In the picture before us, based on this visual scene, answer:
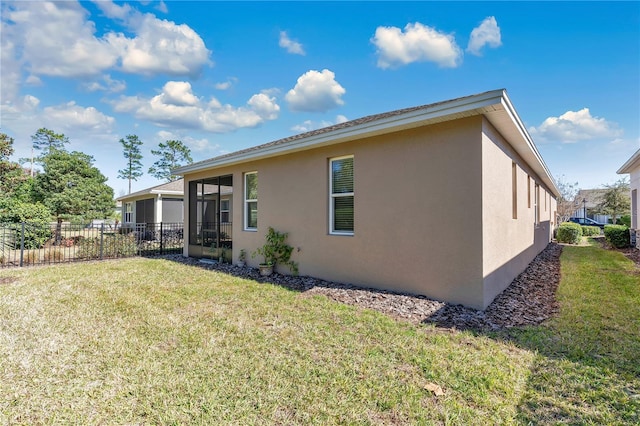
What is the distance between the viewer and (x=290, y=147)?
719 cm

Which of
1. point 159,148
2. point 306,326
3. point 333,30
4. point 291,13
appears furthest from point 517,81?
point 159,148

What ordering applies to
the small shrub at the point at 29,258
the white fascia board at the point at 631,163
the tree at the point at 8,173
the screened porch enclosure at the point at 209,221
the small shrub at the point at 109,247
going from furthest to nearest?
1. the tree at the point at 8,173
2. the small shrub at the point at 109,247
3. the white fascia board at the point at 631,163
4. the screened porch enclosure at the point at 209,221
5. the small shrub at the point at 29,258

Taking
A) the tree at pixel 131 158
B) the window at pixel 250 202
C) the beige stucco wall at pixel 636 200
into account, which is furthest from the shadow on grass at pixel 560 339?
the tree at pixel 131 158

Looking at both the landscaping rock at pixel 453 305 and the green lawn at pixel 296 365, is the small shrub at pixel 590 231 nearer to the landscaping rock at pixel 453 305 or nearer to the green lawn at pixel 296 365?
the landscaping rock at pixel 453 305

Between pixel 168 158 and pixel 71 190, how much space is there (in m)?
25.8

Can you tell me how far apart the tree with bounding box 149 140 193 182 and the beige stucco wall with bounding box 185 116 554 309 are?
3871cm

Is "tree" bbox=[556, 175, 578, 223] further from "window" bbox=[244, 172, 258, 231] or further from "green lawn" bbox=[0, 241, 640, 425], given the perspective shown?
"window" bbox=[244, 172, 258, 231]

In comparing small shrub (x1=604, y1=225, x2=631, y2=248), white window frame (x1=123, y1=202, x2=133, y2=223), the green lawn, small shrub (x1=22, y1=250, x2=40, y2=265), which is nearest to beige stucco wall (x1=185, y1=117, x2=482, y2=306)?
the green lawn

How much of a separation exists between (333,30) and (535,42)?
18.4ft

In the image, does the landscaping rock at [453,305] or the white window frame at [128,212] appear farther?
the white window frame at [128,212]

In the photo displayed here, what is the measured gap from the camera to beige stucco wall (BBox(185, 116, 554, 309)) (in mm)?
4965

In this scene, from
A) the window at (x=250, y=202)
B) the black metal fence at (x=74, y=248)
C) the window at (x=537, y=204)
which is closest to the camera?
the window at (x=250, y=202)

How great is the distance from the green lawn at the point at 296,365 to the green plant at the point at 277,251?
7.51 ft

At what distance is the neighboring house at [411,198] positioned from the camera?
495cm
